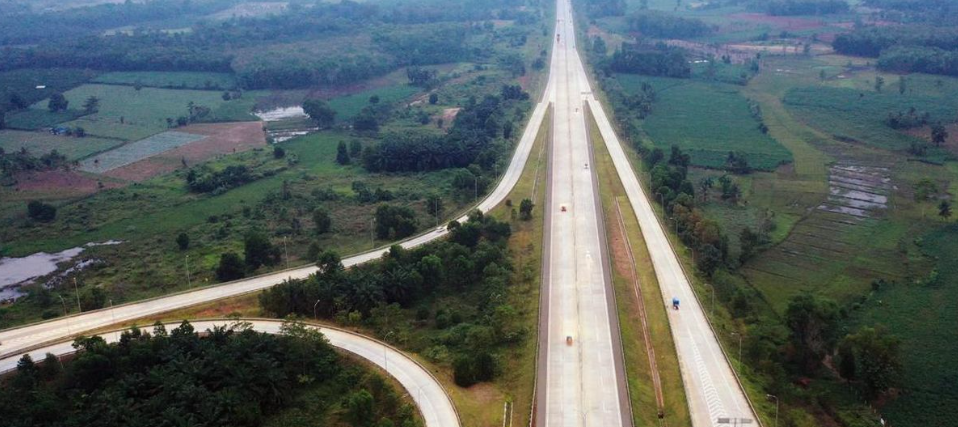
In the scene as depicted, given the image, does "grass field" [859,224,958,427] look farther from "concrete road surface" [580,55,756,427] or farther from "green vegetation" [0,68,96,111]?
"green vegetation" [0,68,96,111]

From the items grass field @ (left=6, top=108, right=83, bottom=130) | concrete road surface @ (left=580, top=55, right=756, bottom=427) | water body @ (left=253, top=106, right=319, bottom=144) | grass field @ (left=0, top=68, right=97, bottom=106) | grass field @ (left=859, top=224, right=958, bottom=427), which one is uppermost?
grass field @ (left=0, top=68, right=97, bottom=106)

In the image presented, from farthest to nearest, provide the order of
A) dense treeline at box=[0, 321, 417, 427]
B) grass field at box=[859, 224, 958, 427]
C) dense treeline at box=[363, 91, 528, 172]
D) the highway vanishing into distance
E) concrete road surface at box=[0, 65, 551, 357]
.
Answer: dense treeline at box=[363, 91, 528, 172] → concrete road surface at box=[0, 65, 551, 357] → grass field at box=[859, 224, 958, 427] → the highway vanishing into distance → dense treeline at box=[0, 321, 417, 427]

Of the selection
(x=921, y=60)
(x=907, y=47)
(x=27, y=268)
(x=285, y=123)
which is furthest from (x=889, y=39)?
(x=27, y=268)

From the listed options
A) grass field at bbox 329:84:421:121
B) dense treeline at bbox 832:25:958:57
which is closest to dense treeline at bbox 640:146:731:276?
grass field at bbox 329:84:421:121

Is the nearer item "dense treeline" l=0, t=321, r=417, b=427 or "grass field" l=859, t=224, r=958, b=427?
"dense treeline" l=0, t=321, r=417, b=427

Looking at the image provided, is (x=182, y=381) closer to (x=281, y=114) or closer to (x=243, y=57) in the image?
(x=281, y=114)

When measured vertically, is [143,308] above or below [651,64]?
below
